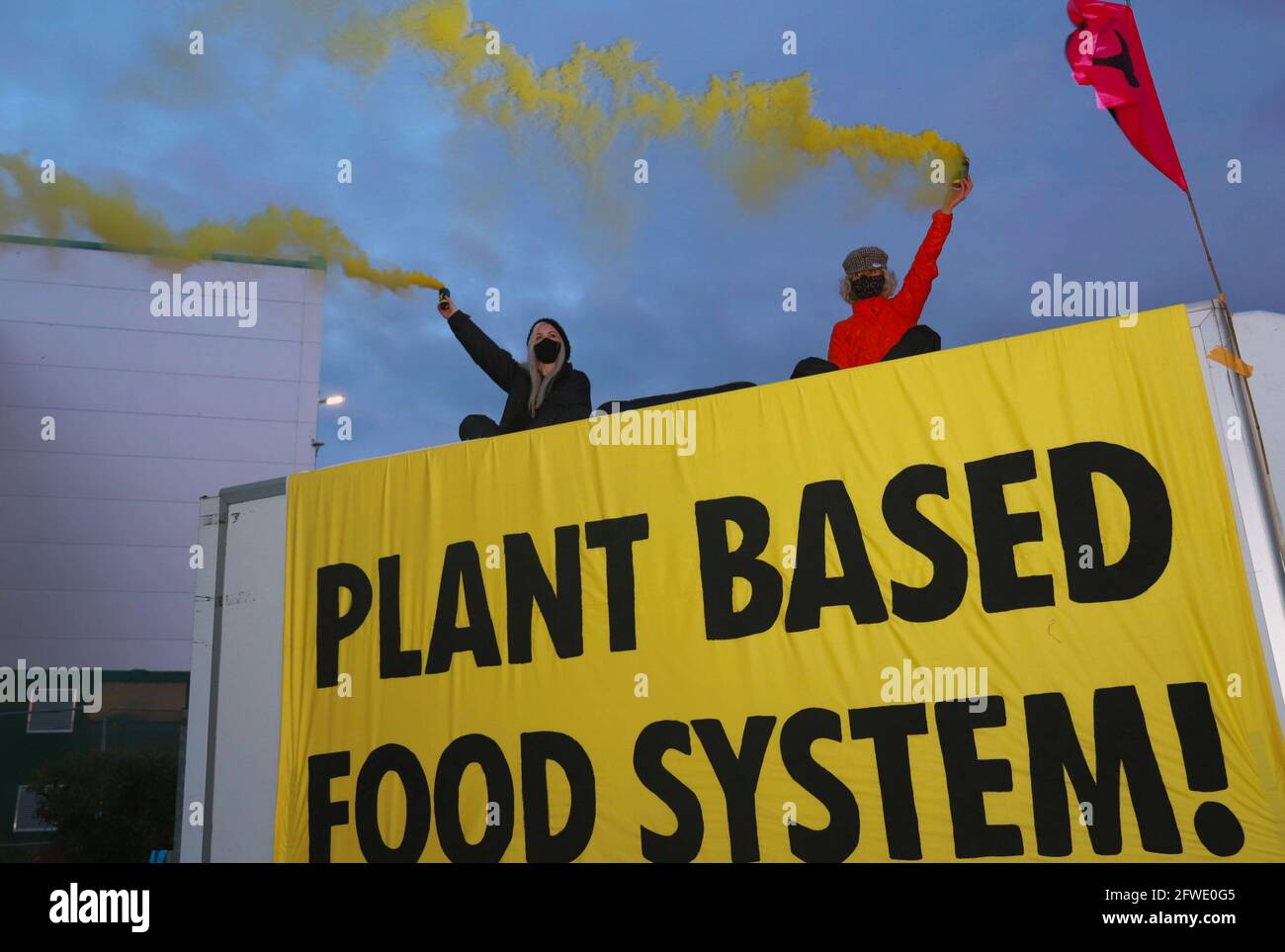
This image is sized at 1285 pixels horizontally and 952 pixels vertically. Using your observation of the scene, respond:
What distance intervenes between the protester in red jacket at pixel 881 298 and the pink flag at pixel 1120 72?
35.7 inches

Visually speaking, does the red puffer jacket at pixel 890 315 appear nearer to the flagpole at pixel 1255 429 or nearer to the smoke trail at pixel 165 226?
the flagpole at pixel 1255 429

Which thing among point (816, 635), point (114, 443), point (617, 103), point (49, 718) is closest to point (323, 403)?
point (114, 443)

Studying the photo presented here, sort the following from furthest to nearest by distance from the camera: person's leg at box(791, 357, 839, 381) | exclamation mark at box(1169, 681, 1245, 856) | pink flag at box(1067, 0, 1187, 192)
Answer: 1. person's leg at box(791, 357, 839, 381)
2. pink flag at box(1067, 0, 1187, 192)
3. exclamation mark at box(1169, 681, 1245, 856)

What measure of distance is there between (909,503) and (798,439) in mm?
568

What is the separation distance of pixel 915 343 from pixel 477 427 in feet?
8.35

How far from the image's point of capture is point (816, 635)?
4.68 metres

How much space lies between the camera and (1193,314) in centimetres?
412

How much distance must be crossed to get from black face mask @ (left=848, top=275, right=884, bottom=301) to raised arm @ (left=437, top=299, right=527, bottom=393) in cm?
201

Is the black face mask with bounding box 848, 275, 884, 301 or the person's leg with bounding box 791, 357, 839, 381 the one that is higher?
the black face mask with bounding box 848, 275, 884, 301

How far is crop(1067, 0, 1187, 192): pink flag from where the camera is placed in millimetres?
5105

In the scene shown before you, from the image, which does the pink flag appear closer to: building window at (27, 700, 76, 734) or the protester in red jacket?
the protester in red jacket

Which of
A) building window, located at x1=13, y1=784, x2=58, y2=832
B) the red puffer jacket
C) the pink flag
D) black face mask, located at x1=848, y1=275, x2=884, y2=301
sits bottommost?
building window, located at x1=13, y1=784, x2=58, y2=832

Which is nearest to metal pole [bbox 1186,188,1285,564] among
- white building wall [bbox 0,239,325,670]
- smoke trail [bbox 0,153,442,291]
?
smoke trail [bbox 0,153,442,291]

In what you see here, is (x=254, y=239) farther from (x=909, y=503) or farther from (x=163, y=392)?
(x=163, y=392)
